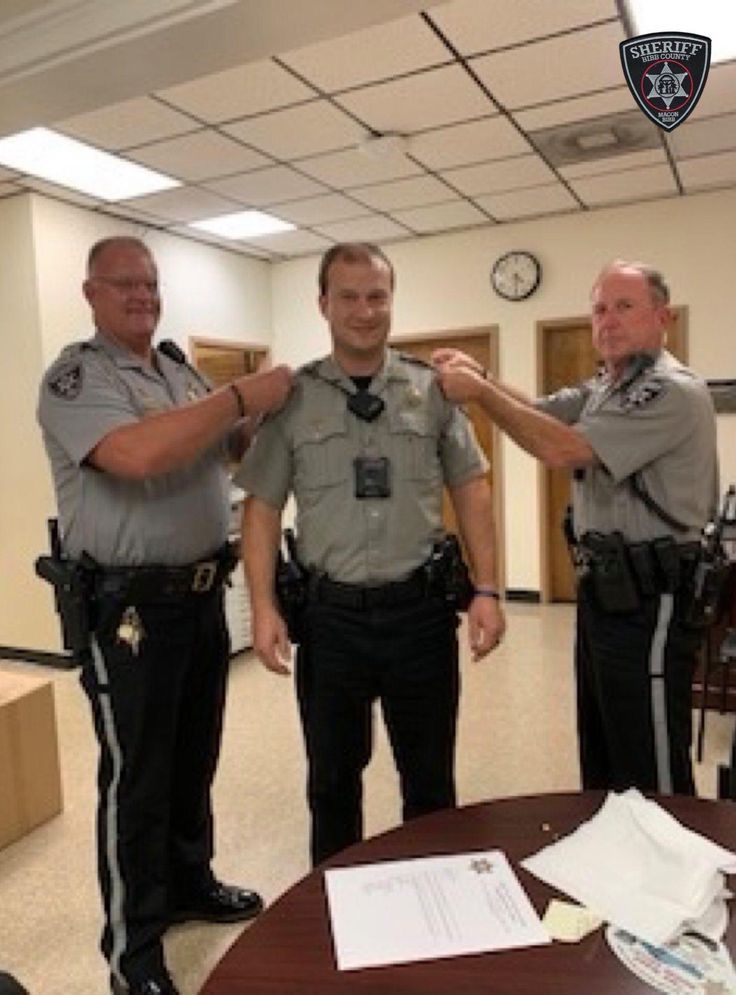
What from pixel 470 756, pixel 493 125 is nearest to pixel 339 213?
pixel 493 125

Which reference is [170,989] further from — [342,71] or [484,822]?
[342,71]

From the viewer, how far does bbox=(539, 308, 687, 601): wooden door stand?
16.8ft

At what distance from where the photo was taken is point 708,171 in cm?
421

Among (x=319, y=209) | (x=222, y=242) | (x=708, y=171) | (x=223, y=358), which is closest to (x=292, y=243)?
(x=222, y=242)

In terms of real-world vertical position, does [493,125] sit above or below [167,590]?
above

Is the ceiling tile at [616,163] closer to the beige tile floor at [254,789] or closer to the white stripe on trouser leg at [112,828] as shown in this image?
the beige tile floor at [254,789]

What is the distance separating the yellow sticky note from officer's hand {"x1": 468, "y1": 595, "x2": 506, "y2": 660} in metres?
0.75

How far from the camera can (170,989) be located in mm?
1662

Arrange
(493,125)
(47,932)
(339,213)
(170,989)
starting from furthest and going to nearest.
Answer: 1. (339,213)
2. (493,125)
3. (47,932)
4. (170,989)

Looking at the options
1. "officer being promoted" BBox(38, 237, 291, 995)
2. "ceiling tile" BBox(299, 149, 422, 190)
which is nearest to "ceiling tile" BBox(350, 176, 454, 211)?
"ceiling tile" BBox(299, 149, 422, 190)

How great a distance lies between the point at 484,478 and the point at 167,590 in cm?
76

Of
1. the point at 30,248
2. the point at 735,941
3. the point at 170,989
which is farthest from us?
the point at 30,248

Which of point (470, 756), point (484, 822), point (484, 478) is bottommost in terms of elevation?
point (470, 756)

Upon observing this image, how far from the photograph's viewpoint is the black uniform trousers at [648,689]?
178cm
